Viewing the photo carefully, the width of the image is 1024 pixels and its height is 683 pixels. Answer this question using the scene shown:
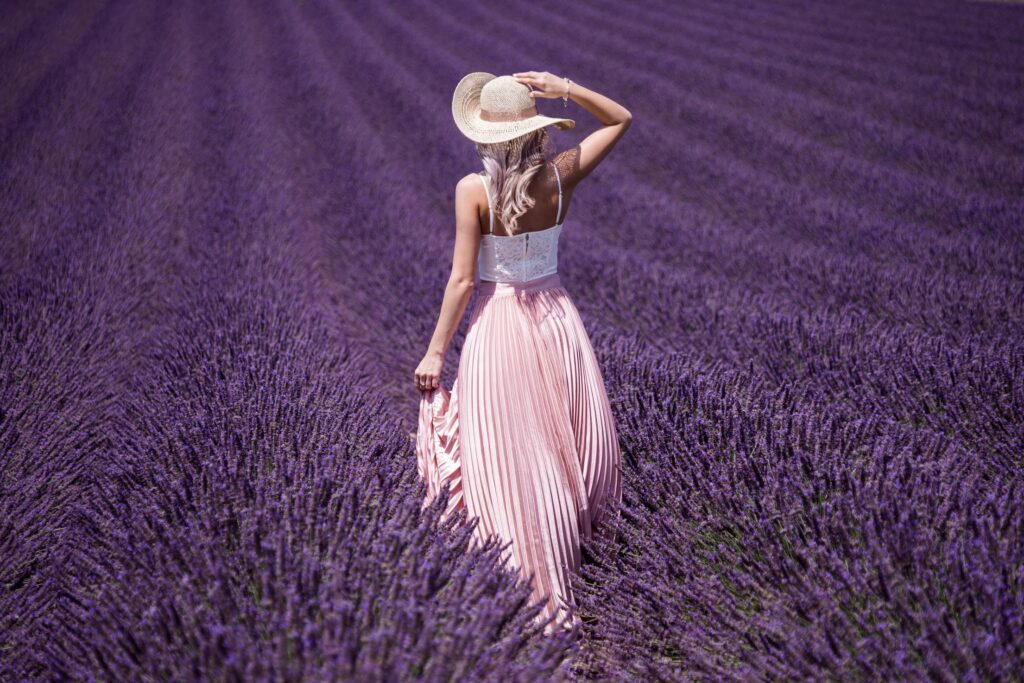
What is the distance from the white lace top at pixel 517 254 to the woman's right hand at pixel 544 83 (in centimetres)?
19

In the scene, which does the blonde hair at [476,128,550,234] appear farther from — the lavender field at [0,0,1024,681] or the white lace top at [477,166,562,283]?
the lavender field at [0,0,1024,681]

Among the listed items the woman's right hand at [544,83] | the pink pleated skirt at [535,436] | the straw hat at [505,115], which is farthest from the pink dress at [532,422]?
the woman's right hand at [544,83]

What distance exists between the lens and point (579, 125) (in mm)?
8039

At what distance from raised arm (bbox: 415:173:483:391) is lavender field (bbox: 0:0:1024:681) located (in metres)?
0.26

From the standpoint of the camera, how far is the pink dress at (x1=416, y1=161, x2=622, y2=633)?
1782 millimetres

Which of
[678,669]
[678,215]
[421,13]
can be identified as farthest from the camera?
[421,13]

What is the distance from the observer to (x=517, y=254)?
1.85m

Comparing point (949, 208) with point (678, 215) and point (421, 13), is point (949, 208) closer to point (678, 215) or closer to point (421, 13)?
point (678, 215)

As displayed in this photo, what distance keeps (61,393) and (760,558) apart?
2296 millimetres

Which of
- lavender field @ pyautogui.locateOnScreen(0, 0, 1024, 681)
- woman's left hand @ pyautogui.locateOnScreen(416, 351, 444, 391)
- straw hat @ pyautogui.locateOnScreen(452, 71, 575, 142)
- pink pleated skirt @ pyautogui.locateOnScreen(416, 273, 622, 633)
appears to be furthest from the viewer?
woman's left hand @ pyautogui.locateOnScreen(416, 351, 444, 391)

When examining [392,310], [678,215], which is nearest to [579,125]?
[678,215]

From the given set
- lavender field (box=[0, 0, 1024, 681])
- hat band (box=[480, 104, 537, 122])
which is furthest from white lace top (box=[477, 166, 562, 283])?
lavender field (box=[0, 0, 1024, 681])

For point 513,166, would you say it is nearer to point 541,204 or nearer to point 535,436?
point 541,204

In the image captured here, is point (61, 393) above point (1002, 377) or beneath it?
beneath
